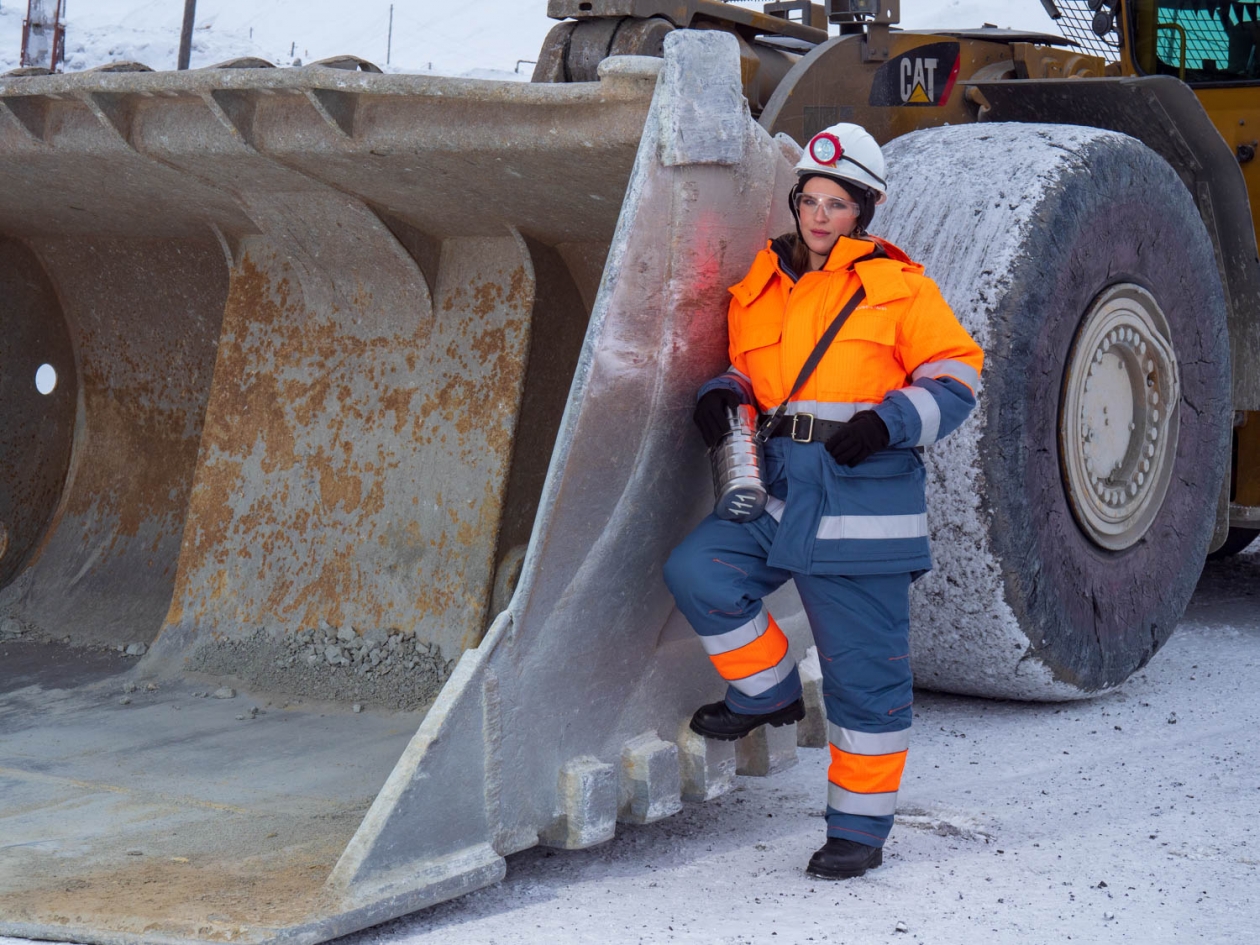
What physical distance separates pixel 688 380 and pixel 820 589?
43 centimetres

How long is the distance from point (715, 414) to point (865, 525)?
32cm

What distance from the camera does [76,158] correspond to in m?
3.53

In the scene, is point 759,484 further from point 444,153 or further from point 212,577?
point 212,577

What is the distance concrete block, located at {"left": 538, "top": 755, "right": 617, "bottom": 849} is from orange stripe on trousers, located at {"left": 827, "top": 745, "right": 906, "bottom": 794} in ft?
1.36

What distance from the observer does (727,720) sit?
280 cm

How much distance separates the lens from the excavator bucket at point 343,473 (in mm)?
2533

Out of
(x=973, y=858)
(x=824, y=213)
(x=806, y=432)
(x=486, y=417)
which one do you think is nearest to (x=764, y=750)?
(x=973, y=858)

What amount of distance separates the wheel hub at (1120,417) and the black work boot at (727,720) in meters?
1.10

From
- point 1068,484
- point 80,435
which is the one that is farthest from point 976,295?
point 80,435

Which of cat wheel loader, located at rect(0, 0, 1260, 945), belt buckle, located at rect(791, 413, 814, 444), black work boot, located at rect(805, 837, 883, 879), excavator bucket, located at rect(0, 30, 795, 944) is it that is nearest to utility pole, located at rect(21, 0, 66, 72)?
excavator bucket, located at rect(0, 30, 795, 944)

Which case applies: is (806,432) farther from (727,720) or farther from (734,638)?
(727,720)

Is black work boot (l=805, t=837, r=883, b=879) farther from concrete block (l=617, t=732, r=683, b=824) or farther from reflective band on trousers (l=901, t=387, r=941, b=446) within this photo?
reflective band on trousers (l=901, t=387, r=941, b=446)

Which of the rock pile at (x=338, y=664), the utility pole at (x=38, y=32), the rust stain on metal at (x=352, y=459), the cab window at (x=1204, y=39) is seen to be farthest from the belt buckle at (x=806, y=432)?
the utility pole at (x=38, y=32)

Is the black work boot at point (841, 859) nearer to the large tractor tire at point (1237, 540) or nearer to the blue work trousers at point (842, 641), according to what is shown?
the blue work trousers at point (842, 641)
